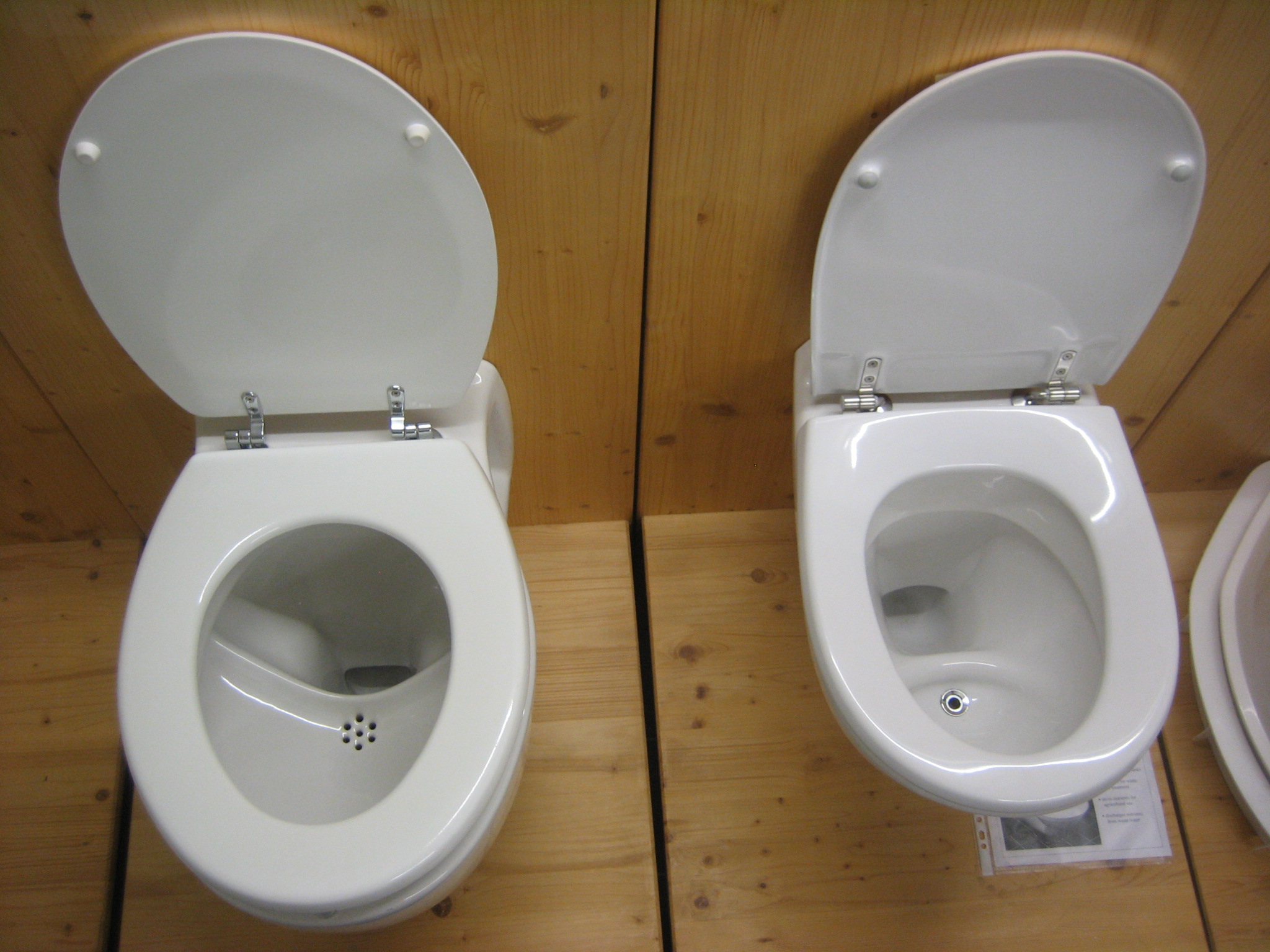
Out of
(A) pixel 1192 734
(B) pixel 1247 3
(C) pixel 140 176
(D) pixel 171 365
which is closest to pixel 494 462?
(D) pixel 171 365

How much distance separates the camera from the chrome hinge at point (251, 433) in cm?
84

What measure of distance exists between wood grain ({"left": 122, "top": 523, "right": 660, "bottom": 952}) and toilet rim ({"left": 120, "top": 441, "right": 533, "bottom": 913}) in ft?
1.20

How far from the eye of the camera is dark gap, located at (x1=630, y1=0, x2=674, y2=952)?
2.51 feet

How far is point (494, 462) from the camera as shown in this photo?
103 cm

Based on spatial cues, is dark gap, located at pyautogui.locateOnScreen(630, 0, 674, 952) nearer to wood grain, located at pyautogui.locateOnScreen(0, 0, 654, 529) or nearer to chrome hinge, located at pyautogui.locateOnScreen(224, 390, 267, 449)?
wood grain, located at pyautogui.locateOnScreen(0, 0, 654, 529)

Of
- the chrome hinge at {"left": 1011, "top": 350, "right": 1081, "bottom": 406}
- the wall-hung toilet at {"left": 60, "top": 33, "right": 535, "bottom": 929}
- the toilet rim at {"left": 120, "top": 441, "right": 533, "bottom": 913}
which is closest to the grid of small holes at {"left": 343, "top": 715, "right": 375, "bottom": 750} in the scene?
the wall-hung toilet at {"left": 60, "top": 33, "right": 535, "bottom": 929}

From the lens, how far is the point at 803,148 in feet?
2.52

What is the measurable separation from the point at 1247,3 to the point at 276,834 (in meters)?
1.02

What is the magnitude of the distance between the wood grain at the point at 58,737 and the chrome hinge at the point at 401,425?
61 cm

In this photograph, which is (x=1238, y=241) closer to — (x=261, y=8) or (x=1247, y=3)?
(x=1247, y=3)

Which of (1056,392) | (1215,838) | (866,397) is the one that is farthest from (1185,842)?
(866,397)

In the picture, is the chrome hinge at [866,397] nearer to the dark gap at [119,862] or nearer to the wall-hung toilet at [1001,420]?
the wall-hung toilet at [1001,420]

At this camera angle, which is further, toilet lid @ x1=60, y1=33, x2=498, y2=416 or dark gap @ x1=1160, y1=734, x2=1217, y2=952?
dark gap @ x1=1160, y1=734, x2=1217, y2=952

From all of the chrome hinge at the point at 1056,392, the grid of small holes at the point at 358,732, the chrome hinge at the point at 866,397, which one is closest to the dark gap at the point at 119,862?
the grid of small holes at the point at 358,732
